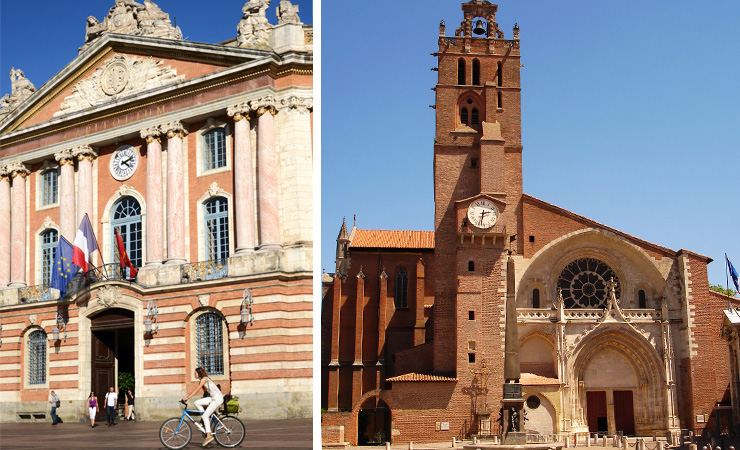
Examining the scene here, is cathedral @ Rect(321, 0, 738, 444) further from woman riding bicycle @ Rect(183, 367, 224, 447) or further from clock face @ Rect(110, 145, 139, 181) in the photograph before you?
woman riding bicycle @ Rect(183, 367, 224, 447)

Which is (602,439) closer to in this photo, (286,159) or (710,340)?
(710,340)

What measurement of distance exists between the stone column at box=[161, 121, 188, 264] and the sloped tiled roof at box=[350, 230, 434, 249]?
2214 centimetres

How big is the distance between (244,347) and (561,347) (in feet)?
60.8

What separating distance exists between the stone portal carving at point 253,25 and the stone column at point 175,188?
3118 millimetres

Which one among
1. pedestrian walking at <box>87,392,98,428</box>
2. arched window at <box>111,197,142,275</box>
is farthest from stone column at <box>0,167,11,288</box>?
pedestrian walking at <box>87,392,98,428</box>

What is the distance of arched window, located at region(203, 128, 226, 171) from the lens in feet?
84.1

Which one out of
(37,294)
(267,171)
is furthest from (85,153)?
(267,171)

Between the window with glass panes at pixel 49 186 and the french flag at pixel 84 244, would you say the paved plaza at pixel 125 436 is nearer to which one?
the french flag at pixel 84 244

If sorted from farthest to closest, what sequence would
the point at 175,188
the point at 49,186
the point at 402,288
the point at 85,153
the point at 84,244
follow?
1. the point at 402,288
2. the point at 49,186
3. the point at 85,153
4. the point at 84,244
5. the point at 175,188

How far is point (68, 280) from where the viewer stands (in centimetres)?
2620

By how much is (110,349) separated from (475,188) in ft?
61.8

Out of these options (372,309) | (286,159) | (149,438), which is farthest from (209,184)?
(372,309)

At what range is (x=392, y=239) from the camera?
49.5 meters

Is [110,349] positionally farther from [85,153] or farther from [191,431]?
[191,431]
